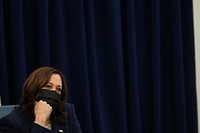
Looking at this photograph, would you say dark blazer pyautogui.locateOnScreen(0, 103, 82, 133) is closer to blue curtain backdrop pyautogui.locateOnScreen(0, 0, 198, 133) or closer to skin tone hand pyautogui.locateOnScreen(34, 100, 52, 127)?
skin tone hand pyautogui.locateOnScreen(34, 100, 52, 127)

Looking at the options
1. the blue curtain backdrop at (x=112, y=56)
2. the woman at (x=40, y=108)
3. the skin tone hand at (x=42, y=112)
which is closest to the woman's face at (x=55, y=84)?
the woman at (x=40, y=108)

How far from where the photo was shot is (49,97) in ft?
5.98

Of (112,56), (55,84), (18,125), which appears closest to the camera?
(18,125)

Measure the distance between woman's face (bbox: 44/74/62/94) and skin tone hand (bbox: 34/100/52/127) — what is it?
10cm

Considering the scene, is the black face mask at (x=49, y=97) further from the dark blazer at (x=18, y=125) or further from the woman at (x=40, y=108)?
the dark blazer at (x=18, y=125)

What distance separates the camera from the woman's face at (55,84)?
187 cm

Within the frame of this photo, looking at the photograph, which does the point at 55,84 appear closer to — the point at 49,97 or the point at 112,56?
the point at 49,97

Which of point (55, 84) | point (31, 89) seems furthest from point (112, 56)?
point (31, 89)

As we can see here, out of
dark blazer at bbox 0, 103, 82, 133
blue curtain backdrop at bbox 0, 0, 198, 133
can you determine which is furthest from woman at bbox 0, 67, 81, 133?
blue curtain backdrop at bbox 0, 0, 198, 133

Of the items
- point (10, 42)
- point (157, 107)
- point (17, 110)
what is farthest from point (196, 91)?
point (17, 110)

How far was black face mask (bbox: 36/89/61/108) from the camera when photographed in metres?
1.81

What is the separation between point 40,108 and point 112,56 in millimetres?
1270

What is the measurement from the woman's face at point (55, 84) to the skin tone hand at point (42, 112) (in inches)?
4.0

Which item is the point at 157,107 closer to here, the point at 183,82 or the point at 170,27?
the point at 183,82
